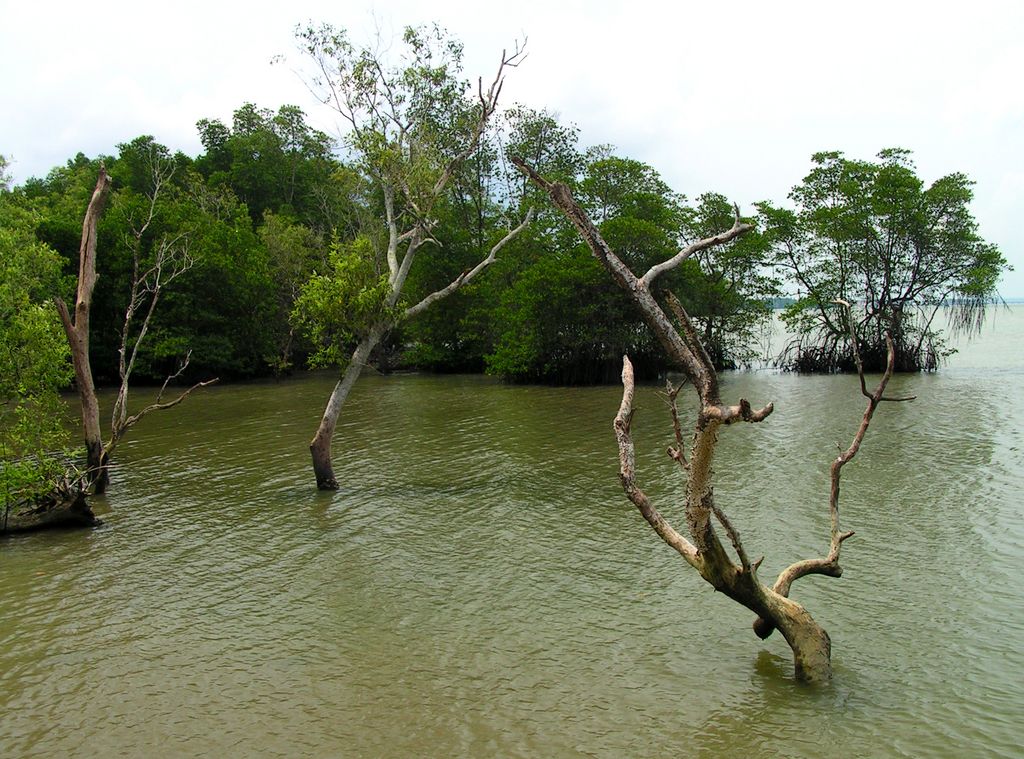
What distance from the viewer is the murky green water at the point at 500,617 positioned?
267 inches

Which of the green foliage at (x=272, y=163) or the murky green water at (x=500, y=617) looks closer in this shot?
the murky green water at (x=500, y=617)

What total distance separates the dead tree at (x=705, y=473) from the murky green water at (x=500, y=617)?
649 mm

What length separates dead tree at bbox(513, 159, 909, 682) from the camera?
6.64 m

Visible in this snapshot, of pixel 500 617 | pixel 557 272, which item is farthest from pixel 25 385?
pixel 557 272

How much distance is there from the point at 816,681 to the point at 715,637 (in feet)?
4.48

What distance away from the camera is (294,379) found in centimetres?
4366

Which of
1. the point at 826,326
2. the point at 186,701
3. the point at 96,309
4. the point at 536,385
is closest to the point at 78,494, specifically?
the point at 186,701

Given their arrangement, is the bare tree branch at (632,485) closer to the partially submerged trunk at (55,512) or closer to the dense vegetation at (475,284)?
the partially submerged trunk at (55,512)

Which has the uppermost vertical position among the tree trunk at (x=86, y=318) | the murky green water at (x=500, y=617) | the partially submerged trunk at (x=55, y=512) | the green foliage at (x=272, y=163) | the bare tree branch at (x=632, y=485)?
the green foliage at (x=272, y=163)

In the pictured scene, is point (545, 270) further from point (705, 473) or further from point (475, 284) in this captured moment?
point (705, 473)

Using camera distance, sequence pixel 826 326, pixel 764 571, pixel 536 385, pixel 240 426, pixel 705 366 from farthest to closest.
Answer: pixel 826 326 → pixel 536 385 → pixel 240 426 → pixel 764 571 → pixel 705 366

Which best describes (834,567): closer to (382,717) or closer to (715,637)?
(715,637)

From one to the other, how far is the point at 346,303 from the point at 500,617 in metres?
7.68

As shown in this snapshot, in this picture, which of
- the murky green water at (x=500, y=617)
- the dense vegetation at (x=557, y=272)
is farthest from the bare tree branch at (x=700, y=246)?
the dense vegetation at (x=557, y=272)
